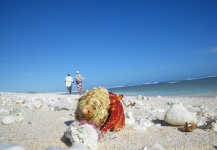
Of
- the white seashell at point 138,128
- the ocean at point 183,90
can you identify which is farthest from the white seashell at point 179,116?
the ocean at point 183,90

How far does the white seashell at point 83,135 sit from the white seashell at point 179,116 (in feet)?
5.73

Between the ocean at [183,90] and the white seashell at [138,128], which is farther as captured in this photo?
the ocean at [183,90]

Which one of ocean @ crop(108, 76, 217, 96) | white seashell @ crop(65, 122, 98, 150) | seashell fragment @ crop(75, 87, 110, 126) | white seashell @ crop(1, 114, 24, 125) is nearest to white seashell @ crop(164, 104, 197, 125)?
seashell fragment @ crop(75, 87, 110, 126)

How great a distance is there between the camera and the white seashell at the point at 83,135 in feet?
8.38

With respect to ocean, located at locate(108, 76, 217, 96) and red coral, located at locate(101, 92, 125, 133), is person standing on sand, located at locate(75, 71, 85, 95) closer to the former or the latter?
ocean, located at locate(108, 76, 217, 96)

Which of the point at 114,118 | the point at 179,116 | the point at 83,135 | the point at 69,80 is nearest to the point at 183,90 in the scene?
the point at 69,80

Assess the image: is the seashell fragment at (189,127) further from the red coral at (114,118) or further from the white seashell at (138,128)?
the red coral at (114,118)

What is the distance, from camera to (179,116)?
3.81m

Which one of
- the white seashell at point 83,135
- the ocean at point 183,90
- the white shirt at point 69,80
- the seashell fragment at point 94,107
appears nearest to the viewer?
the white seashell at point 83,135

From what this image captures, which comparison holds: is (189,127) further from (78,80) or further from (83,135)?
(78,80)

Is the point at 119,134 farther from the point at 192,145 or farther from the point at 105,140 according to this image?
the point at 192,145

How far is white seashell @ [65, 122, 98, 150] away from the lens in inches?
101

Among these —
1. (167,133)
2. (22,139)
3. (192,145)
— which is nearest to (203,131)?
(167,133)

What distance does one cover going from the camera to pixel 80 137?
2555mm
